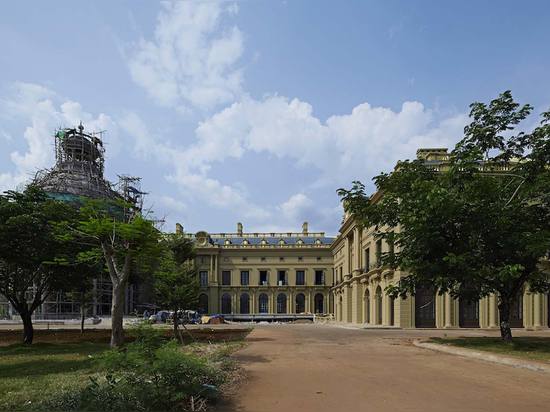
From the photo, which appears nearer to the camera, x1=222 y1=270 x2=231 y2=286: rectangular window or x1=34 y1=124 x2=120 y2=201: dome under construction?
x1=34 y1=124 x2=120 y2=201: dome under construction

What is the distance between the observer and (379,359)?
1595 cm

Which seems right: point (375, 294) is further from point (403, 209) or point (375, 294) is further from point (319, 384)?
point (319, 384)

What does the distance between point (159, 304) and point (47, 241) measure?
250 inches

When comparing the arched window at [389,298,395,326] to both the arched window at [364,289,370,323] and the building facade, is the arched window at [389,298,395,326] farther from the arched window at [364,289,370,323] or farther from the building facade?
the building facade

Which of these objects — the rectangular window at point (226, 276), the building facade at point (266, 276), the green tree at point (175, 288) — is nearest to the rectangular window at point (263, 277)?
the building facade at point (266, 276)

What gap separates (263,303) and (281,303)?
10.9 feet

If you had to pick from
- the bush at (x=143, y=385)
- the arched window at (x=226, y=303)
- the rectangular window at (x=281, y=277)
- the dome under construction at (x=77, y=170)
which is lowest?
the arched window at (x=226, y=303)

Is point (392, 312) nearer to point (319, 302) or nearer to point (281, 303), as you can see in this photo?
point (319, 302)

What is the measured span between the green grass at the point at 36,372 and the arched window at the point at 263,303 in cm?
7154

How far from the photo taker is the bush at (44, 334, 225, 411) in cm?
731

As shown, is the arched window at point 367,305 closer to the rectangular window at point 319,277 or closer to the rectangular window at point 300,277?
the rectangular window at point 319,277

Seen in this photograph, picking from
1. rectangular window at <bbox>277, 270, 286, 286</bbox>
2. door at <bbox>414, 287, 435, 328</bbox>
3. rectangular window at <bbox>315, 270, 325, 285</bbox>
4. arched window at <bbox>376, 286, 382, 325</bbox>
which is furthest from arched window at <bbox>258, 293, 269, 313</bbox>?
door at <bbox>414, 287, 435, 328</bbox>

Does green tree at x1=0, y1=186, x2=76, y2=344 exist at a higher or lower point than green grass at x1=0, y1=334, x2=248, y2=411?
higher

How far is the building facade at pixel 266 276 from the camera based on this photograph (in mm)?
89125
